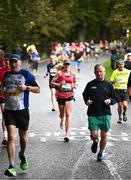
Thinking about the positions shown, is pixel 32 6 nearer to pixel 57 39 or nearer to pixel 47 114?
pixel 47 114

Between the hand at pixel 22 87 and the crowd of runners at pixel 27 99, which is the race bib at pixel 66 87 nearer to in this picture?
the crowd of runners at pixel 27 99

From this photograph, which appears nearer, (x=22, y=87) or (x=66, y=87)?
(x=22, y=87)

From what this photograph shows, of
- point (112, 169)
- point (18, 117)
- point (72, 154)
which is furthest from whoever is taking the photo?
point (72, 154)

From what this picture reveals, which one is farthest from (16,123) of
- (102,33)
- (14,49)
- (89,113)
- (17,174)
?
(102,33)

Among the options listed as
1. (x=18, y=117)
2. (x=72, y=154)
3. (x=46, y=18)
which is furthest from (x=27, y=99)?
(x=46, y=18)

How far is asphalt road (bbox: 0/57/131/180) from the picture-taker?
36.3ft

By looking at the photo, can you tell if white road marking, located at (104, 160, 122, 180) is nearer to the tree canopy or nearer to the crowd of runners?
the crowd of runners

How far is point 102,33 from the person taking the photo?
328 ft

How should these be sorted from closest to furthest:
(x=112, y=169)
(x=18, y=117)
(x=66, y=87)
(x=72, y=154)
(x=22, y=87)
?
(x=22, y=87) → (x=18, y=117) → (x=112, y=169) → (x=72, y=154) → (x=66, y=87)

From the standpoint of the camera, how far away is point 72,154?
516 inches

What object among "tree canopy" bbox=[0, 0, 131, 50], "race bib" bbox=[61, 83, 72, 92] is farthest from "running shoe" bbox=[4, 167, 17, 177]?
"tree canopy" bbox=[0, 0, 131, 50]

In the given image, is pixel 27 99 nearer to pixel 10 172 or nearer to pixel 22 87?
pixel 22 87

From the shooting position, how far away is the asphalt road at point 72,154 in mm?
11062

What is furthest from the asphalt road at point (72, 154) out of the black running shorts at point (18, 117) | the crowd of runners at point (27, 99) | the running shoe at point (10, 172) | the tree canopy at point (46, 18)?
the tree canopy at point (46, 18)
